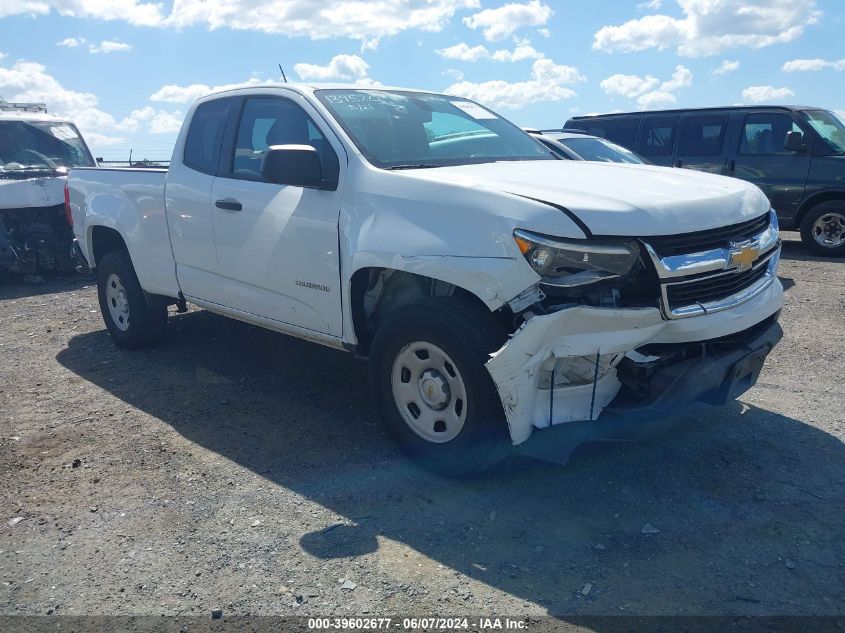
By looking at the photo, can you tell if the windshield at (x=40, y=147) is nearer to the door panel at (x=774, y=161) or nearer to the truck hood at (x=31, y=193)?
the truck hood at (x=31, y=193)

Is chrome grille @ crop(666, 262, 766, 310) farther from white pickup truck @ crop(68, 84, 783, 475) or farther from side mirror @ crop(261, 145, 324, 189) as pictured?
side mirror @ crop(261, 145, 324, 189)

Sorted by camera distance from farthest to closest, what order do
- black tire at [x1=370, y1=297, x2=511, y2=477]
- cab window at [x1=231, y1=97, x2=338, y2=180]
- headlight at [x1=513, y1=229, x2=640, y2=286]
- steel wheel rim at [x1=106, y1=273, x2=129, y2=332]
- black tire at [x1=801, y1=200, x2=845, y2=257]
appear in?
black tire at [x1=801, y1=200, x2=845, y2=257], steel wheel rim at [x1=106, y1=273, x2=129, y2=332], cab window at [x1=231, y1=97, x2=338, y2=180], black tire at [x1=370, y1=297, x2=511, y2=477], headlight at [x1=513, y1=229, x2=640, y2=286]

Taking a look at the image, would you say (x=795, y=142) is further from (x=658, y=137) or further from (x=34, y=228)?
(x=34, y=228)

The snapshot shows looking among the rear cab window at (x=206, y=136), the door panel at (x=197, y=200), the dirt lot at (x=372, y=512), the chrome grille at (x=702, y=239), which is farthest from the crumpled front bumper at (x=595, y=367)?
the rear cab window at (x=206, y=136)

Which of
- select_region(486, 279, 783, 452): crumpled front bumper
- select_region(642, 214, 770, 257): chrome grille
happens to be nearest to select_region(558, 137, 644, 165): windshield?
select_region(642, 214, 770, 257): chrome grille

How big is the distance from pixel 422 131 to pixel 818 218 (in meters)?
8.05

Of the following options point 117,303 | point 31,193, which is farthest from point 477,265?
point 31,193

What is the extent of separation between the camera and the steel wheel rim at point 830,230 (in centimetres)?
1058

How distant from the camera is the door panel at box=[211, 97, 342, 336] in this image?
440cm

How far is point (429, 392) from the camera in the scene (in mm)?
3920

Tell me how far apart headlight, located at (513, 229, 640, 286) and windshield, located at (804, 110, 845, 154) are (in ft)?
29.1

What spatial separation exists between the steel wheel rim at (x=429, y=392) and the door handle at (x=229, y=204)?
162 centimetres

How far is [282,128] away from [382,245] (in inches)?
55.5

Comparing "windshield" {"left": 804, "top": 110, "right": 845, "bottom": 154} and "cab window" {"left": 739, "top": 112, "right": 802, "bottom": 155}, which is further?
"cab window" {"left": 739, "top": 112, "right": 802, "bottom": 155}
